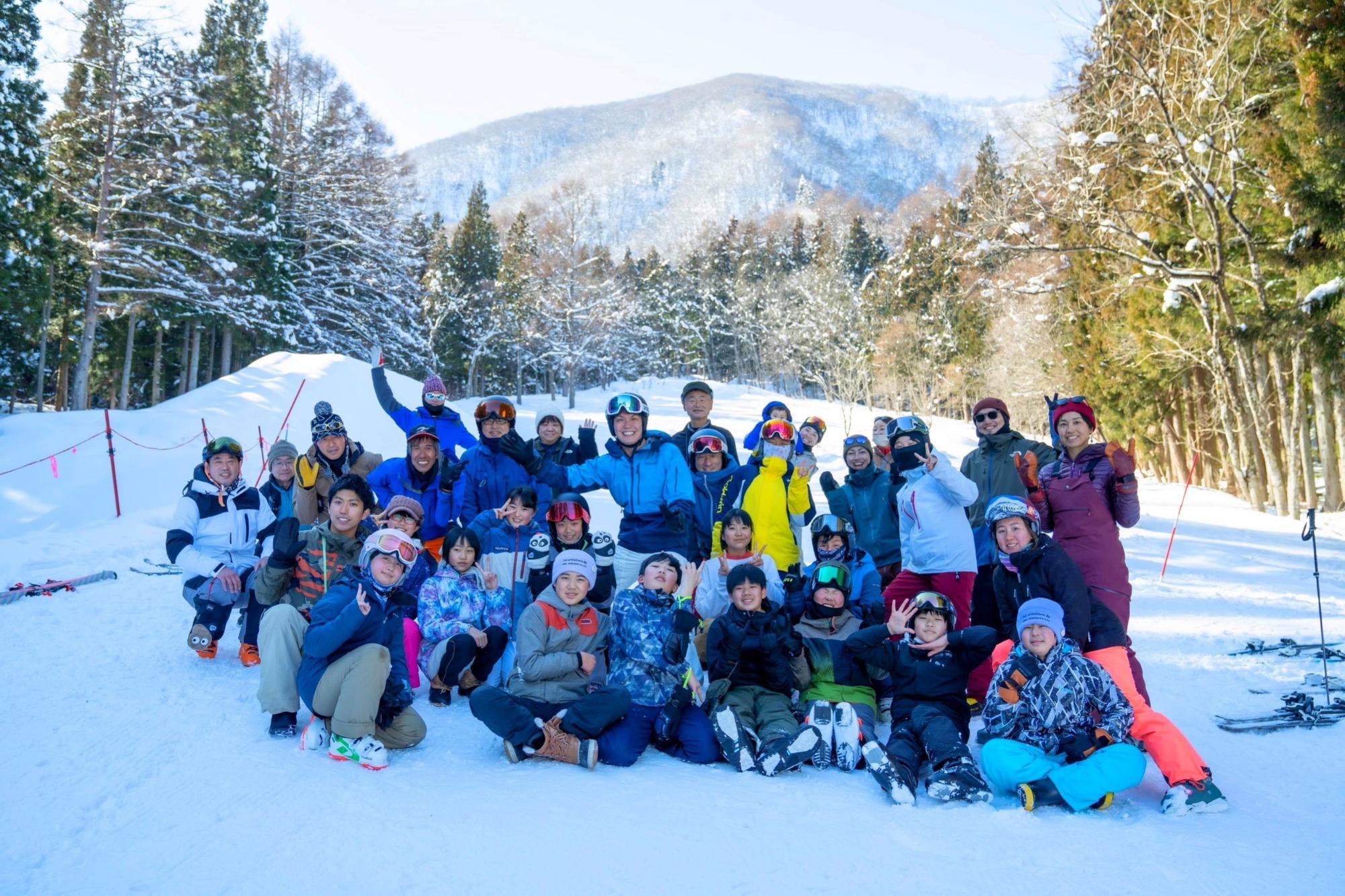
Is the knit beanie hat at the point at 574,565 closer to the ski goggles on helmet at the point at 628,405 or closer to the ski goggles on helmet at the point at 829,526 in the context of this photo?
the ski goggles on helmet at the point at 628,405

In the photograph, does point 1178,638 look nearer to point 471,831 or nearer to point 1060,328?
point 471,831

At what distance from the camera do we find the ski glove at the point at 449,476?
230 inches

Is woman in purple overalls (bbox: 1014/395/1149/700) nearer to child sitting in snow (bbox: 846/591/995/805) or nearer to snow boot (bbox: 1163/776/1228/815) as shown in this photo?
child sitting in snow (bbox: 846/591/995/805)

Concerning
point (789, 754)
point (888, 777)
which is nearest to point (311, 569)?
point (789, 754)

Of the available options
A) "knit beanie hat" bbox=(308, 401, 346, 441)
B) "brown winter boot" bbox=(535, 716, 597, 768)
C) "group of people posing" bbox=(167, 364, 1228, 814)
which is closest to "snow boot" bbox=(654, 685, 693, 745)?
"group of people posing" bbox=(167, 364, 1228, 814)

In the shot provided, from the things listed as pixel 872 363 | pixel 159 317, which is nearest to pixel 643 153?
pixel 872 363

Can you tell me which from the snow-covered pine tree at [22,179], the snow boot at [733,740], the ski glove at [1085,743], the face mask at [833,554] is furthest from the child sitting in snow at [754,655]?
the snow-covered pine tree at [22,179]

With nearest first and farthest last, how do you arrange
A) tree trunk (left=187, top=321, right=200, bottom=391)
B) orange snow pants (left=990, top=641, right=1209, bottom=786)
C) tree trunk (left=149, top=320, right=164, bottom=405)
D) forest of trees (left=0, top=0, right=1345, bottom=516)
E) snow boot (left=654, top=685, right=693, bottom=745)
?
orange snow pants (left=990, top=641, right=1209, bottom=786), snow boot (left=654, top=685, right=693, bottom=745), forest of trees (left=0, top=0, right=1345, bottom=516), tree trunk (left=187, top=321, right=200, bottom=391), tree trunk (left=149, top=320, right=164, bottom=405)

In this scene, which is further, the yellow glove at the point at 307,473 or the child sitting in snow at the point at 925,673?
the yellow glove at the point at 307,473

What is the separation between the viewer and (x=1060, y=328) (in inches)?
883

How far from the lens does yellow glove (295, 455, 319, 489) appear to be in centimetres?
538

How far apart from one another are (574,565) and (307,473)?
230 centimetres

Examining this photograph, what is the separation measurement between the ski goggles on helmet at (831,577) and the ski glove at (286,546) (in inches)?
118

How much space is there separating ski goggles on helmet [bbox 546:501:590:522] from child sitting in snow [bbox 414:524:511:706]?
54 centimetres
